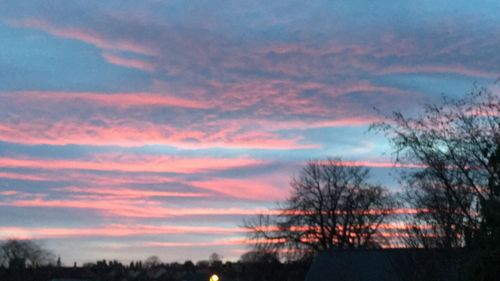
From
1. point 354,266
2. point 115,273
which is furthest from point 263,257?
point 115,273

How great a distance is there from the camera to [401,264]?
25.0m

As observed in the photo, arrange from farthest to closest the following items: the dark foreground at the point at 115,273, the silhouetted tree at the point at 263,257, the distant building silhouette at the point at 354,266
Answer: the dark foreground at the point at 115,273
the silhouetted tree at the point at 263,257
the distant building silhouette at the point at 354,266

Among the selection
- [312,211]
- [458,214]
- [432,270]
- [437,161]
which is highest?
[312,211]

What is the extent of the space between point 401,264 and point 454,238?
2483 mm

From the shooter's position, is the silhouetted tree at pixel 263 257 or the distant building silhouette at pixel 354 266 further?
the silhouetted tree at pixel 263 257

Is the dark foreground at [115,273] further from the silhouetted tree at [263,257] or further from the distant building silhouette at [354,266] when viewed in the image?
the distant building silhouette at [354,266]

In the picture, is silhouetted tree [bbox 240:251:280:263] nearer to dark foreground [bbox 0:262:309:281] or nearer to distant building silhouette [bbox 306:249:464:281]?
dark foreground [bbox 0:262:309:281]

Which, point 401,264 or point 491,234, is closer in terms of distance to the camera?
point 491,234

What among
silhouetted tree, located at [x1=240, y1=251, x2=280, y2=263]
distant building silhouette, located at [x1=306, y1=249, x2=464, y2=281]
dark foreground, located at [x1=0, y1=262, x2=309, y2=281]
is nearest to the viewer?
distant building silhouette, located at [x1=306, y1=249, x2=464, y2=281]

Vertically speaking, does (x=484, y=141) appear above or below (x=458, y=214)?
above

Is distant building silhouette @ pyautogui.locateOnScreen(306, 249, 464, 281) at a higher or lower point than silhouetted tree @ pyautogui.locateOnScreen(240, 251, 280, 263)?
lower

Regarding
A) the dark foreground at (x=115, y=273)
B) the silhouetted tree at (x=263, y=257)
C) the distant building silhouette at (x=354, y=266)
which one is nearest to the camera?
the distant building silhouette at (x=354, y=266)

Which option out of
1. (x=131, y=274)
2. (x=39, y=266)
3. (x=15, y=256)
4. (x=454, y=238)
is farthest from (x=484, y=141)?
(x=15, y=256)

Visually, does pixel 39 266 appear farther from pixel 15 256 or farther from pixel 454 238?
pixel 454 238
